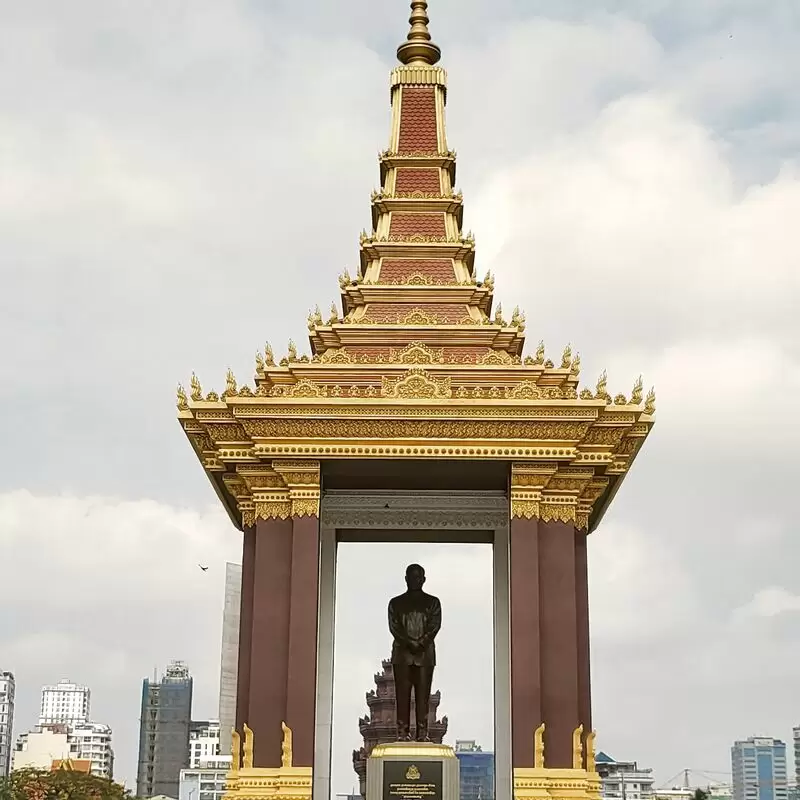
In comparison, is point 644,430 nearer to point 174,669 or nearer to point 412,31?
point 412,31

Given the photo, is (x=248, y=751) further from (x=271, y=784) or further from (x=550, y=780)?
(x=550, y=780)

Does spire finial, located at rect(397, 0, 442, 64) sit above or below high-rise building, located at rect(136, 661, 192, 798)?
above

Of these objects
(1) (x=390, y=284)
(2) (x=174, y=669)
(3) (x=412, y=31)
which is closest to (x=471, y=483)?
(1) (x=390, y=284)

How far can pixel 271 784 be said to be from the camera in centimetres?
1961

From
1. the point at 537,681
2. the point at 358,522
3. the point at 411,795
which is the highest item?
the point at 358,522

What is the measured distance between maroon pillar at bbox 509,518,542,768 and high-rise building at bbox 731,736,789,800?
9408cm

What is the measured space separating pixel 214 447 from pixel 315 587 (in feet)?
10.6

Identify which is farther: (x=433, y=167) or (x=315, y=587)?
(x=433, y=167)

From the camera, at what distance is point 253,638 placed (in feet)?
67.1

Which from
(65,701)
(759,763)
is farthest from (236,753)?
(65,701)

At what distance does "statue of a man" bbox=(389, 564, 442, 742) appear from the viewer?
74.1ft

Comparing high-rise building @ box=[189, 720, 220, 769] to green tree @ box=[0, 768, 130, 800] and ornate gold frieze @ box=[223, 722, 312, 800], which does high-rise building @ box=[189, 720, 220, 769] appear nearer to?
green tree @ box=[0, 768, 130, 800]

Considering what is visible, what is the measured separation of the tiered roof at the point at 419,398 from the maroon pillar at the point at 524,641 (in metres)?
0.52

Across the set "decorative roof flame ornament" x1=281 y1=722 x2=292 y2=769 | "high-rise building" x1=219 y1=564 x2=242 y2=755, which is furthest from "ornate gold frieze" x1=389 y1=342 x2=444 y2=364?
"high-rise building" x1=219 y1=564 x2=242 y2=755
